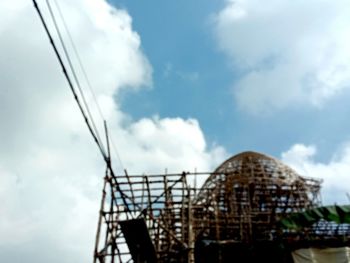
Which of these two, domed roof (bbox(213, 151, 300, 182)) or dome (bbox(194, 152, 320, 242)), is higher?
domed roof (bbox(213, 151, 300, 182))

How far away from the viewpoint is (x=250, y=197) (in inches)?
696

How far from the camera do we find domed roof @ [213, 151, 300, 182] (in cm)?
1836

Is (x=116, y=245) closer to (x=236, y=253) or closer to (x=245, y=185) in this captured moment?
(x=236, y=253)

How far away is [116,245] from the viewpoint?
43.5 ft

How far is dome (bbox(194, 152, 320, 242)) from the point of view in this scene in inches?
608

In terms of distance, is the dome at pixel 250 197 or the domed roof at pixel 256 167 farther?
the domed roof at pixel 256 167

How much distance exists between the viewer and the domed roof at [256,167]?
18359 mm

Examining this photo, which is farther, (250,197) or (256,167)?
(256,167)

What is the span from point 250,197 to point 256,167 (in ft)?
5.28

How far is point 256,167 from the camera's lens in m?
18.8

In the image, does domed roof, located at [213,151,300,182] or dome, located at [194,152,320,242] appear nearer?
dome, located at [194,152,320,242]

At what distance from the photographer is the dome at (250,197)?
1545 centimetres

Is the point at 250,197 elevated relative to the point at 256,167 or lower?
lower

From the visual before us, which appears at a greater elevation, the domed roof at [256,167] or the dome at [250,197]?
the domed roof at [256,167]
